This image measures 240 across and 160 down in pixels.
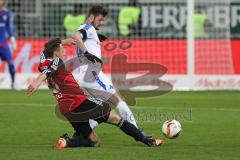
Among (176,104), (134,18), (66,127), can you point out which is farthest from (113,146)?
(134,18)

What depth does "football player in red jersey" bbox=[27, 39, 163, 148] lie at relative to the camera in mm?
11180

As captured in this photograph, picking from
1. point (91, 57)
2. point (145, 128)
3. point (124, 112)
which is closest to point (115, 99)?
point (124, 112)

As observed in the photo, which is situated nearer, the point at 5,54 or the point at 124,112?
the point at 124,112

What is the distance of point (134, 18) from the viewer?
Answer: 25.8 metres

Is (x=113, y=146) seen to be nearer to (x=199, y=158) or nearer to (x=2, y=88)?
(x=199, y=158)

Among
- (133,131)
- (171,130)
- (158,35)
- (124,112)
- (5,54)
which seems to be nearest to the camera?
(133,131)

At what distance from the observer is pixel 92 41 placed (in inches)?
496

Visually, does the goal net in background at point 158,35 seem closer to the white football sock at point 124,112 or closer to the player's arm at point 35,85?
the white football sock at point 124,112

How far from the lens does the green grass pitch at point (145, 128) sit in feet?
33.9

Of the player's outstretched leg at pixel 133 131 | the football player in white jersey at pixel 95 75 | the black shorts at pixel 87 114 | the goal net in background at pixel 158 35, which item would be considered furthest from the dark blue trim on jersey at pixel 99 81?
the goal net in background at pixel 158 35

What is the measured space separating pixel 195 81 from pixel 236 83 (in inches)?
46.5

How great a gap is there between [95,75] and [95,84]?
15 centimetres

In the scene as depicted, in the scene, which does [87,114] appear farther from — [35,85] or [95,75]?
[95,75]

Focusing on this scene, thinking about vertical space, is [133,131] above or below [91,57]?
below
